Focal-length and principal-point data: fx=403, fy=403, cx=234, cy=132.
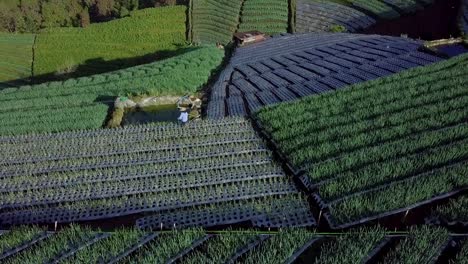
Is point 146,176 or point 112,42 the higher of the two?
point 146,176

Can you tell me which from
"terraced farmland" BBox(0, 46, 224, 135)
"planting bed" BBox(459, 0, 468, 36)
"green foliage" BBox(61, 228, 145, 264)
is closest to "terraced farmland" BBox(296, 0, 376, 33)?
"planting bed" BBox(459, 0, 468, 36)

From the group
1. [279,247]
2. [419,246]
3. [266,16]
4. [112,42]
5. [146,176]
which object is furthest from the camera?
[112,42]

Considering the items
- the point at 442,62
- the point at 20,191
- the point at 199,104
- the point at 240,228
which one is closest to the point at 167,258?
the point at 240,228

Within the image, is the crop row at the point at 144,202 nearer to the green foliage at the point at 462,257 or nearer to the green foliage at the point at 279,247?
the green foliage at the point at 279,247

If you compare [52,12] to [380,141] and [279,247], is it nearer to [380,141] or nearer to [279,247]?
[380,141]

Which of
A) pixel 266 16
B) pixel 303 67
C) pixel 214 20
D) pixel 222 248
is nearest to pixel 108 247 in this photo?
pixel 222 248

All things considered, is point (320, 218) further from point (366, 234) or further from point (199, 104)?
point (199, 104)
